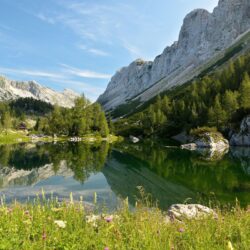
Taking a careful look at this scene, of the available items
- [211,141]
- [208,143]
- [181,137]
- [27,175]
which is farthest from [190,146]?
[27,175]

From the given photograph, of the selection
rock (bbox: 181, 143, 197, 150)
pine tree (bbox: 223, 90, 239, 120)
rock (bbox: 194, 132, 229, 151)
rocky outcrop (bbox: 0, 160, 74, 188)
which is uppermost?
pine tree (bbox: 223, 90, 239, 120)

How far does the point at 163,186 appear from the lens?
36.7m

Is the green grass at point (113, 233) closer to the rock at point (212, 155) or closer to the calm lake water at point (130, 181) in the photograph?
the calm lake water at point (130, 181)

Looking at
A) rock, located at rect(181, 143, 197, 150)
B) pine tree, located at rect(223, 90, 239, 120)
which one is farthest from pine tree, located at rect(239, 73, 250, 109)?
rock, located at rect(181, 143, 197, 150)

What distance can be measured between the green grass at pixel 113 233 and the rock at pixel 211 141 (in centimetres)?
9035

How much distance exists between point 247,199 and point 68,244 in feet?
77.2

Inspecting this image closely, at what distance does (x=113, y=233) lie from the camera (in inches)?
353

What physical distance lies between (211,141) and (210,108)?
1162 inches

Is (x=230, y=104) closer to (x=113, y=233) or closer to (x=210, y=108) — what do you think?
(x=210, y=108)

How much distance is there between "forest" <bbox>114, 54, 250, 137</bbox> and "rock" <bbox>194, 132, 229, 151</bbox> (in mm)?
11646

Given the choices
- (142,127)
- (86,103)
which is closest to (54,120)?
(86,103)

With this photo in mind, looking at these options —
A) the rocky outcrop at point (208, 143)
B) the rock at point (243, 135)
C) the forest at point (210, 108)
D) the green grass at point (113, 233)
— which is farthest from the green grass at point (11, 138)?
the green grass at point (113, 233)

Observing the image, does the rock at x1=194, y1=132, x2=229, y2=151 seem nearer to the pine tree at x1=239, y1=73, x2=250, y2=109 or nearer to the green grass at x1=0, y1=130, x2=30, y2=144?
the pine tree at x1=239, y1=73, x2=250, y2=109

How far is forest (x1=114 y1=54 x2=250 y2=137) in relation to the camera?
119250 mm
